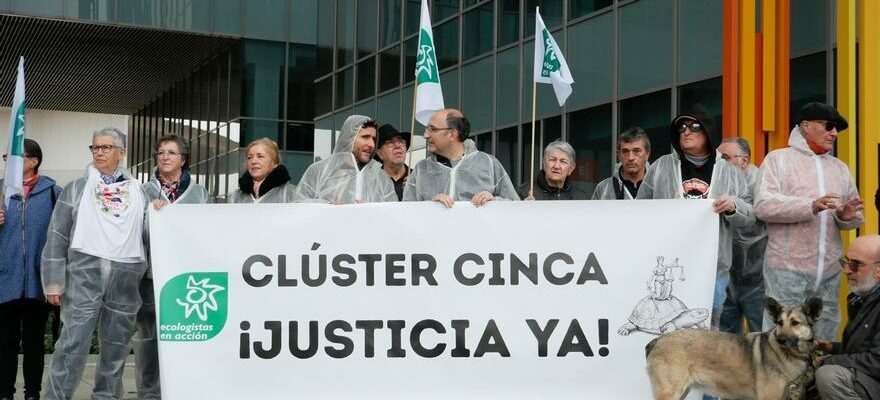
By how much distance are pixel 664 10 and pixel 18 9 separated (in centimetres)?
1762

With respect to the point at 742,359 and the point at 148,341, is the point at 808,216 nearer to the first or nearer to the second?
the point at 742,359

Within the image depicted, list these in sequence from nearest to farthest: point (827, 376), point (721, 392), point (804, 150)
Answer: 1. point (827, 376)
2. point (721, 392)
3. point (804, 150)

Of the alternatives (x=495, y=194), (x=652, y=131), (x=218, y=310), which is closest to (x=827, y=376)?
(x=495, y=194)

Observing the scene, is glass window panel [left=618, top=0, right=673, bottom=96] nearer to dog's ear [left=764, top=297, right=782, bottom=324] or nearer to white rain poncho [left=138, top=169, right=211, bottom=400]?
white rain poncho [left=138, top=169, right=211, bottom=400]

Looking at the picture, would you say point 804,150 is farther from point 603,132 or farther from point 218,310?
point 603,132

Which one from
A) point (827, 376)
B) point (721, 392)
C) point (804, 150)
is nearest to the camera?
point (827, 376)

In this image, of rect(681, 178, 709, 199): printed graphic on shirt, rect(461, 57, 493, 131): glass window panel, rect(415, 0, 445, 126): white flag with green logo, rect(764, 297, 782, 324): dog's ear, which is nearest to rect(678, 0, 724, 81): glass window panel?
rect(461, 57, 493, 131): glass window panel

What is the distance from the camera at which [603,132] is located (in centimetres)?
1384

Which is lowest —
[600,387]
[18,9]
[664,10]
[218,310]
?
[600,387]

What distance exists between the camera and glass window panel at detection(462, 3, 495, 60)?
54.9 feet

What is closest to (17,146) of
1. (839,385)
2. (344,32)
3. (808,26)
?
(839,385)

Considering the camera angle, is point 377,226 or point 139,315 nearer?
point 377,226

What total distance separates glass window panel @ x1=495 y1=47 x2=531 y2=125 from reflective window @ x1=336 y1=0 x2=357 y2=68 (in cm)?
652

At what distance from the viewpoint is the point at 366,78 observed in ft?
69.6
